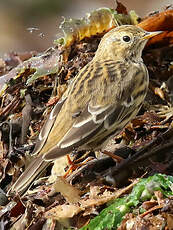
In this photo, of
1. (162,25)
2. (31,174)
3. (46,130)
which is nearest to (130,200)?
(31,174)

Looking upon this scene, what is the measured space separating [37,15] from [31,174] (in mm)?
7207

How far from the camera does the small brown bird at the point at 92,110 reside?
5805mm

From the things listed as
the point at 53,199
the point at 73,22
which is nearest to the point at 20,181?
the point at 53,199

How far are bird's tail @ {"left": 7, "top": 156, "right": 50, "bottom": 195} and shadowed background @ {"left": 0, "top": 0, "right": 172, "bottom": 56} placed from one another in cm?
581

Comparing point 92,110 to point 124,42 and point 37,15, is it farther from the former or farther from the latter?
point 37,15

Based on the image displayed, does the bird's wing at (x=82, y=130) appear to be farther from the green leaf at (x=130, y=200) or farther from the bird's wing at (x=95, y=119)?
the green leaf at (x=130, y=200)

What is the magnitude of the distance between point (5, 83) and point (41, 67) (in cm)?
40

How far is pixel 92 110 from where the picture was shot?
5914mm

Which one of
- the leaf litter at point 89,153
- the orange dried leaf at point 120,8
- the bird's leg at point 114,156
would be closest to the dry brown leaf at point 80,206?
the leaf litter at point 89,153

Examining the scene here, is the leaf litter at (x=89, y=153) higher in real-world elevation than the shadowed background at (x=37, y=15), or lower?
lower

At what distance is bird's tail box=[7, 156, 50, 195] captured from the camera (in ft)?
19.0

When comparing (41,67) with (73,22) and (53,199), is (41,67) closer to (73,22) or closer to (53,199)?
(73,22)

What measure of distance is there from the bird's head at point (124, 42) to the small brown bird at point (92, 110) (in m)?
0.01

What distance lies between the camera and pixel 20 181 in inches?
230
